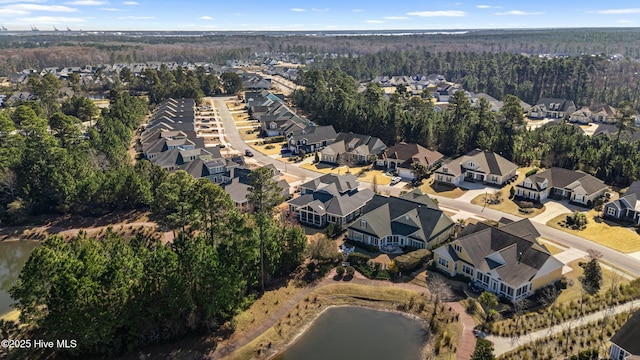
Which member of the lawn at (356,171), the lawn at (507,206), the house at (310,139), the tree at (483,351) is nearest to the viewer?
the tree at (483,351)

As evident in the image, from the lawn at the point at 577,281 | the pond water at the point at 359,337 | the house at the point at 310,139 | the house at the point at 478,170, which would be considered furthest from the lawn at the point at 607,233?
the house at the point at 310,139

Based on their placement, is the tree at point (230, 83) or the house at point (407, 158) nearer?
the house at point (407, 158)

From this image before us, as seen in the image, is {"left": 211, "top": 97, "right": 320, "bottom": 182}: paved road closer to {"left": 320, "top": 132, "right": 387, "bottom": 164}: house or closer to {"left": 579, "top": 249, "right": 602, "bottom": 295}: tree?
{"left": 320, "top": 132, "right": 387, "bottom": 164}: house

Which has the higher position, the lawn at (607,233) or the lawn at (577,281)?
the lawn at (607,233)

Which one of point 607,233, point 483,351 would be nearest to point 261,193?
point 483,351

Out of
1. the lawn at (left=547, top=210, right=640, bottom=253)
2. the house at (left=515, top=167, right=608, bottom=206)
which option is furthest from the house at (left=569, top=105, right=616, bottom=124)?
the lawn at (left=547, top=210, right=640, bottom=253)

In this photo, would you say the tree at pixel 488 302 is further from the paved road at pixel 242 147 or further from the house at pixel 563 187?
the paved road at pixel 242 147
